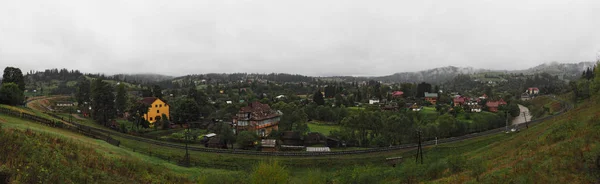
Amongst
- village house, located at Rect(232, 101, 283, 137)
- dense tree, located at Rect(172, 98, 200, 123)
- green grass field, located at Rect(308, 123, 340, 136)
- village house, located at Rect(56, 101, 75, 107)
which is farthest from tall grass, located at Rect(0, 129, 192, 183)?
village house, located at Rect(56, 101, 75, 107)

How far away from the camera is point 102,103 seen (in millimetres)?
63469

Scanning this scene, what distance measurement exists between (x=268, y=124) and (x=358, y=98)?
7098cm

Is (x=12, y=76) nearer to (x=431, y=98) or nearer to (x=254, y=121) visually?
(x=254, y=121)

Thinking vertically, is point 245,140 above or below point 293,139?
above

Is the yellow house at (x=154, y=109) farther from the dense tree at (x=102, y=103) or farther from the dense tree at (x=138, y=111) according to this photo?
the dense tree at (x=102, y=103)

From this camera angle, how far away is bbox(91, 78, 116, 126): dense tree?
63.2 m

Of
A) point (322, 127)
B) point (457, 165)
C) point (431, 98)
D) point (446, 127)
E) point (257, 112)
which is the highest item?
point (257, 112)

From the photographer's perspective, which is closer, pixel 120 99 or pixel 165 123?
pixel 165 123

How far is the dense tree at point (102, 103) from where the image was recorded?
63.2 metres

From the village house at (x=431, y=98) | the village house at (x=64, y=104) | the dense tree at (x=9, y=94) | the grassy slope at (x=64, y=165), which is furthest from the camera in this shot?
the village house at (x=431, y=98)

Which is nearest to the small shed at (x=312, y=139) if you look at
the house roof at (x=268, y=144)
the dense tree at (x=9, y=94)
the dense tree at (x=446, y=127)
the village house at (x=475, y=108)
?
the house roof at (x=268, y=144)

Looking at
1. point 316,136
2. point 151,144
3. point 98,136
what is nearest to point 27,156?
point 98,136

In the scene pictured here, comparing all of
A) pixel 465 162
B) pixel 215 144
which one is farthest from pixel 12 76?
pixel 465 162

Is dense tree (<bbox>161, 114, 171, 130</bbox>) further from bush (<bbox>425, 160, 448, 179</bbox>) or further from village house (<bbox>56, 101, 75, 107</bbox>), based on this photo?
bush (<bbox>425, 160, 448, 179</bbox>)
